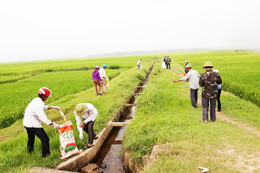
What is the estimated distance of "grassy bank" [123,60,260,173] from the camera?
→ 10.9ft

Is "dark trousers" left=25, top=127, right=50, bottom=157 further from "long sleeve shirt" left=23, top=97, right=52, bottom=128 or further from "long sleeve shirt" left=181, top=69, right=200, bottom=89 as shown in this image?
"long sleeve shirt" left=181, top=69, right=200, bottom=89

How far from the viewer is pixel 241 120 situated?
6.02 metres

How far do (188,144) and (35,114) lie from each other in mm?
3847

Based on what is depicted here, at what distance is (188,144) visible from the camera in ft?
13.3

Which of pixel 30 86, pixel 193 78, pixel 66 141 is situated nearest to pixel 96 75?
pixel 193 78

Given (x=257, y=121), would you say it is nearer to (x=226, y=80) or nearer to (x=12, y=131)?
(x=226, y=80)

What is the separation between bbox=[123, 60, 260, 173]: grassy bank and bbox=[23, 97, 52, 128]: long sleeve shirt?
7.78ft

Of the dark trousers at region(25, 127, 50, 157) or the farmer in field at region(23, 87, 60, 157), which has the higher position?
the farmer in field at region(23, 87, 60, 157)

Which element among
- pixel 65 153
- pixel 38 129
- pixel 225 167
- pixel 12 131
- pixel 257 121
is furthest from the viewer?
pixel 12 131

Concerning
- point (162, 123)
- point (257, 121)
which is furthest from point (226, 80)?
point (162, 123)

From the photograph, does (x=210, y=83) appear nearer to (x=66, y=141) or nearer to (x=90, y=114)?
(x=90, y=114)

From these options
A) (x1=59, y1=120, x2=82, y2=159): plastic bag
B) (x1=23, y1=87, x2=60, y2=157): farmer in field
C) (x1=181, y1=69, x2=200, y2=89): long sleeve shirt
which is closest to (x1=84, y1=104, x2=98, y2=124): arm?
(x1=59, y1=120, x2=82, y2=159): plastic bag

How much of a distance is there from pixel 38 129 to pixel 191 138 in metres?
3.96

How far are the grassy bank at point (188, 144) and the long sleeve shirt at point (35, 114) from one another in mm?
2371
